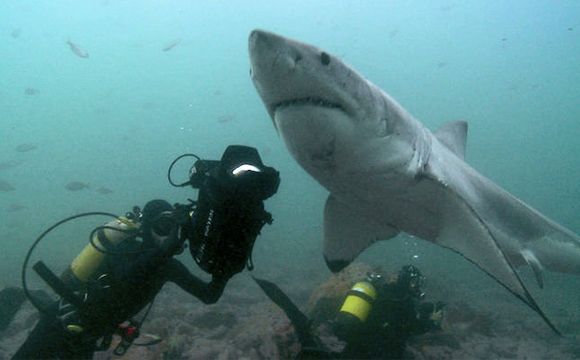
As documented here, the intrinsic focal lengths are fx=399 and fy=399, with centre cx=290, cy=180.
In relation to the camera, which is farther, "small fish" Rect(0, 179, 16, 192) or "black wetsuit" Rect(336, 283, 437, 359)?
"small fish" Rect(0, 179, 16, 192)

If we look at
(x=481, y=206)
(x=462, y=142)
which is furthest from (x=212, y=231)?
(x=462, y=142)

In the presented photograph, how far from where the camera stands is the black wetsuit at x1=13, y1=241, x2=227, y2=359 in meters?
3.65

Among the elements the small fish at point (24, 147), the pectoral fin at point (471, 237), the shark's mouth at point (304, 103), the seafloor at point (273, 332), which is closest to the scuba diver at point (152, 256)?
the shark's mouth at point (304, 103)

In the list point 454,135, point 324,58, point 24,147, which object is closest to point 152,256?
point 324,58

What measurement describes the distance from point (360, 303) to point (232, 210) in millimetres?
4270

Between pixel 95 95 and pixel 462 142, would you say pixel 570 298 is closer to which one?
pixel 462 142

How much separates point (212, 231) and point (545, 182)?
181 m

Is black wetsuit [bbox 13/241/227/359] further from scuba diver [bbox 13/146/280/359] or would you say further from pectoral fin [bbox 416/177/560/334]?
pectoral fin [bbox 416/177/560/334]

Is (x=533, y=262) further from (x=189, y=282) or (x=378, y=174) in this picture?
(x=189, y=282)

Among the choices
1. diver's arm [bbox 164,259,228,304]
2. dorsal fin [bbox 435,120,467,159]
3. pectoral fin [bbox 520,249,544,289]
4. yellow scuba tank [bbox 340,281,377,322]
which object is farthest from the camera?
yellow scuba tank [bbox 340,281,377,322]

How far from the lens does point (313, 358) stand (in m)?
5.09

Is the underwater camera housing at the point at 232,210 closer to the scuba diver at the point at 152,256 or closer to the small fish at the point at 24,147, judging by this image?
the scuba diver at the point at 152,256

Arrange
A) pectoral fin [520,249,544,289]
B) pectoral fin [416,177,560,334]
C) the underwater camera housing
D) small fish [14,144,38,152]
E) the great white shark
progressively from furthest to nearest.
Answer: small fish [14,144,38,152]
pectoral fin [520,249,544,289]
pectoral fin [416,177,560,334]
the underwater camera housing
the great white shark

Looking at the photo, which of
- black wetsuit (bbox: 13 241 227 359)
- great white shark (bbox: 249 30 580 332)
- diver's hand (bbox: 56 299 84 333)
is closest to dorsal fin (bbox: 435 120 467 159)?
great white shark (bbox: 249 30 580 332)
